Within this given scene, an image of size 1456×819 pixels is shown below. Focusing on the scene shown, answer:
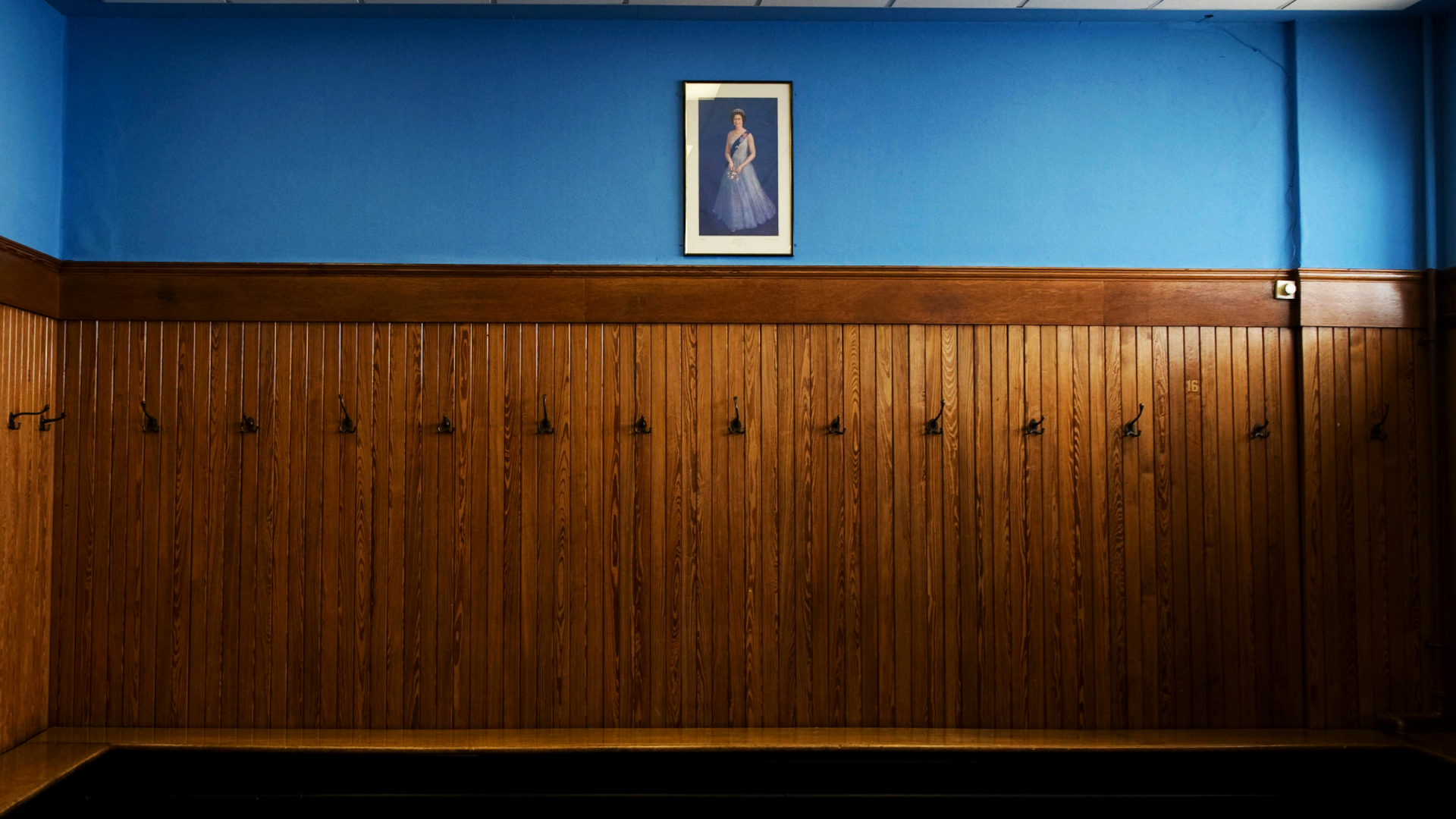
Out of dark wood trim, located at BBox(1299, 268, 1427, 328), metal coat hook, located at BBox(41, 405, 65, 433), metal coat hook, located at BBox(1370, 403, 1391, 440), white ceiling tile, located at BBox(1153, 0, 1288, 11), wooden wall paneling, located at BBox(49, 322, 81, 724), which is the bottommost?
wooden wall paneling, located at BBox(49, 322, 81, 724)

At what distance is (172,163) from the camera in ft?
11.8

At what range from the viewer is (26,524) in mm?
3361

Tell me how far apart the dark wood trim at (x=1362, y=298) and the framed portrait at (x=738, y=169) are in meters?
2.00

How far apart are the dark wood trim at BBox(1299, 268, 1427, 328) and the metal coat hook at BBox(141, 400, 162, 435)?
14.2 feet

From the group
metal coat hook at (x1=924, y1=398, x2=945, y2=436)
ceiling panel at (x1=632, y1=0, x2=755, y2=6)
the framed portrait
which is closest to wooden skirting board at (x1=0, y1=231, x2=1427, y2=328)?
the framed portrait

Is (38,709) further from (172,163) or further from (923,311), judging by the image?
(923,311)

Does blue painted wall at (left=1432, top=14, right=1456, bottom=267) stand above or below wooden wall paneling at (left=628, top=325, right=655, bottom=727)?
above

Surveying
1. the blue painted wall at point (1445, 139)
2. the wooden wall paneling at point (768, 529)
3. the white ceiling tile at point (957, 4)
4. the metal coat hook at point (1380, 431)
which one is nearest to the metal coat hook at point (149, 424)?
the wooden wall paneling at point (768, 529)

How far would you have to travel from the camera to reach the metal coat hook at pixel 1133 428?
11.8 feet

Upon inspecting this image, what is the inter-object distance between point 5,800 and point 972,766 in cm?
305

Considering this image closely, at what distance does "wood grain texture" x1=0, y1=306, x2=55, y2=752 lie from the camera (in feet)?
10.7

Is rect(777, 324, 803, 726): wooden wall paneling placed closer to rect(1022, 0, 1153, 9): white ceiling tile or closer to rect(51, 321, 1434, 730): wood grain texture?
rect(51, 321, 1434, 730): wood grain texture

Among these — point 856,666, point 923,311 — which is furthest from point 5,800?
point 923,311

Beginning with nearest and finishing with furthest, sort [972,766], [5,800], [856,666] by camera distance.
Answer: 1. [5,800]
2. [972,766]
3. [856,666]
